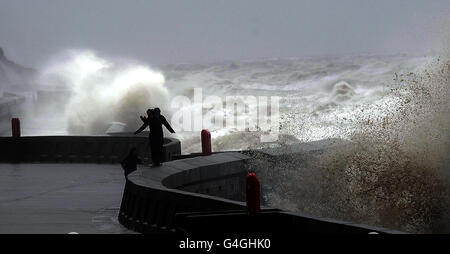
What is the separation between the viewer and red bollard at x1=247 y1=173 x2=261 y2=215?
Answer: 8477mm

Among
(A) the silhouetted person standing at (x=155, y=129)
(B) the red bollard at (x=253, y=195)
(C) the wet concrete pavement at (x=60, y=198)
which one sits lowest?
(C) the wet concrete pavement at (x=60, y=198)

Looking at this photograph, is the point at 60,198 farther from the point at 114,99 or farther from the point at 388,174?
the point at 114,99

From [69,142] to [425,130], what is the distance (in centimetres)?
957

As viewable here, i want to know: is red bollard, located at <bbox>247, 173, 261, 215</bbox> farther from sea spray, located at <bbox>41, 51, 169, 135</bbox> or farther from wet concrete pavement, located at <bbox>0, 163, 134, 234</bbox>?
sea spray, located at <bbox>41, 51, 169, 135</bbox>

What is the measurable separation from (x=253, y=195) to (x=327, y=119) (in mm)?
44189

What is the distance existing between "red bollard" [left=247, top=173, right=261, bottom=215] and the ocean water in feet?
18.4

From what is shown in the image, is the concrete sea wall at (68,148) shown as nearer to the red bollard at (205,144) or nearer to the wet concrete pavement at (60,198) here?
the wet concrete pavement at (60,198)

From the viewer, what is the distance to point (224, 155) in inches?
654

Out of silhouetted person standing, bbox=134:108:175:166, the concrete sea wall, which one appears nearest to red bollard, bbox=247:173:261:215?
silhouetted person standing, bbox=134:108:175:166

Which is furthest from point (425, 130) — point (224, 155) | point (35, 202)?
point (35, 202)

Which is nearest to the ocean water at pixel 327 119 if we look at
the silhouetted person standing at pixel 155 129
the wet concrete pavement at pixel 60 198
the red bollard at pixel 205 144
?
the red bollard at pixel 205 144

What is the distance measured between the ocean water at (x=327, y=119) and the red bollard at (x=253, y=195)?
5.62m

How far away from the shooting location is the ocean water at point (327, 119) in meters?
15.1
